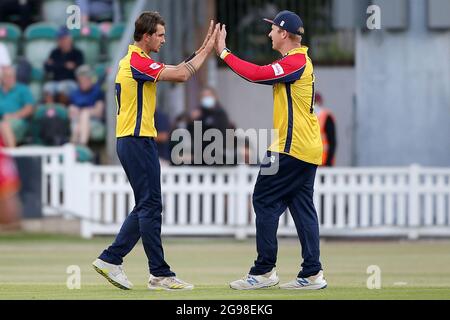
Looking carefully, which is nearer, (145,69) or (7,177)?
(145,69)

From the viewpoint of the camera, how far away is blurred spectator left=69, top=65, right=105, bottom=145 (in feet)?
72.6

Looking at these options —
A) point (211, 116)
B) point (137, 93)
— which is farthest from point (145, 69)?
point (211, 116)

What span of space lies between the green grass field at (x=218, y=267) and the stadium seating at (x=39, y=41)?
4467 millimetres

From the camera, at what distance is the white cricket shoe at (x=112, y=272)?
11812mm

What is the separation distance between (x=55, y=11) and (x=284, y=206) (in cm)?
1346

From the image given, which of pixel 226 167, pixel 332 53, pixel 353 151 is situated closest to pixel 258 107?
pixel 332 53

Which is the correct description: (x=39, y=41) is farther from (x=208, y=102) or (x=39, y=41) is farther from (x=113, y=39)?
(x=208, y=102)

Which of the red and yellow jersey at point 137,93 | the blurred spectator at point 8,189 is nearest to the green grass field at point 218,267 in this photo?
the blurred spectator at point 8,189

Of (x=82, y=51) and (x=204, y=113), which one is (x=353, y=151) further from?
(x=82, y=51)

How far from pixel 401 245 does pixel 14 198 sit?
19.0ft

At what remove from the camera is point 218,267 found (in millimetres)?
15797

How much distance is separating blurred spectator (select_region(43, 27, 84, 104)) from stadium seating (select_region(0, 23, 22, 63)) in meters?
1.10

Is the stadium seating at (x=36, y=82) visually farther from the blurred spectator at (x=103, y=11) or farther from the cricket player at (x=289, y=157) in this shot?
the cricket player at (x=289, y=157)

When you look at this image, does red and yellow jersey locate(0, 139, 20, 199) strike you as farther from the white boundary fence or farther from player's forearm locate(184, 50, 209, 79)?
player's forearm locate(184, 50, 209, 79)
